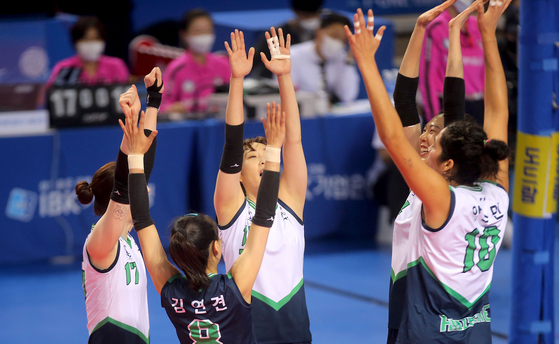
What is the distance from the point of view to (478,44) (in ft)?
18.3

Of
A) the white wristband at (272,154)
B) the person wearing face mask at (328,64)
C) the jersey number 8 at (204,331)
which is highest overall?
the person wearing face mask at (328,64)

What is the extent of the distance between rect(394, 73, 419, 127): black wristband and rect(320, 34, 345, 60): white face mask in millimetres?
4959

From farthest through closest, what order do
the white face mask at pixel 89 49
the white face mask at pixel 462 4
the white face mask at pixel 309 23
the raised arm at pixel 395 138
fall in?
the white face mask at pixel 309 23
the white face mask at pixel 89 49
the white face mask at pixel 462 4
the raised arm at pixel 395 138

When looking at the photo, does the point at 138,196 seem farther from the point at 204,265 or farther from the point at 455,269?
the point at 455,269

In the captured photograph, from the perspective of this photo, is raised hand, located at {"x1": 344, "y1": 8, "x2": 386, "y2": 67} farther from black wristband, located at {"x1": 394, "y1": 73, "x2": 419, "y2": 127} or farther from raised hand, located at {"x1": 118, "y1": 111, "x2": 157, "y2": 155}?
raised hand, located at {"x1": 118, "y1": 111, "x2": 157, "y2": 155}

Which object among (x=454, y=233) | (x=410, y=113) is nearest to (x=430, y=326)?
(x=454, y=233)

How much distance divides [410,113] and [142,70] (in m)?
8.29

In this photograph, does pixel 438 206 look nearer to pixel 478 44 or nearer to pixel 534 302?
pixel 534 302

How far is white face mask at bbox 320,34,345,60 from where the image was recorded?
7.90m

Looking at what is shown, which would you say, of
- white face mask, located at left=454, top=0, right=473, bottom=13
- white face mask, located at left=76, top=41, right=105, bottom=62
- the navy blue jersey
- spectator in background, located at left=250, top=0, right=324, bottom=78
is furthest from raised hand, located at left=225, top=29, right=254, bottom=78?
spectator in background, located at left=250, top=0, right=324, bottom=78

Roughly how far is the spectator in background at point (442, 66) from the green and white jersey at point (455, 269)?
2696 mm

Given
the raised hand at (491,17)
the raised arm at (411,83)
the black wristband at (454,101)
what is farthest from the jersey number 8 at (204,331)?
the raised hand at (491,17)

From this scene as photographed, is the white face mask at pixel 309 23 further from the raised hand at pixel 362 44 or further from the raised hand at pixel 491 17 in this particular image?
the raised hand at pixel 362 44

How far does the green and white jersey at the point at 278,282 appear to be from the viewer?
2816mm
